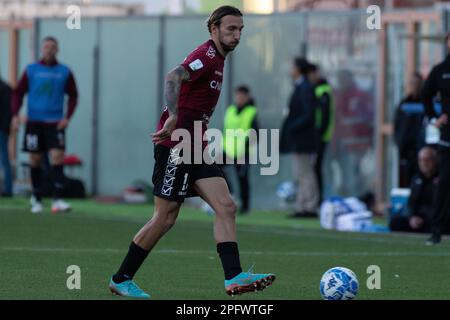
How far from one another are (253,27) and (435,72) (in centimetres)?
1025

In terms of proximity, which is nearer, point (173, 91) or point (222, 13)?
point (173, 91)

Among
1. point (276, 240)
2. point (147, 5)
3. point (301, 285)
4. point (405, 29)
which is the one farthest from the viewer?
point (147, 5)

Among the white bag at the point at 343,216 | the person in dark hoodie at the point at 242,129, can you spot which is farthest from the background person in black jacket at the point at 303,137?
the white bag at the point at 343,216

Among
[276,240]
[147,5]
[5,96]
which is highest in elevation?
[147,5]

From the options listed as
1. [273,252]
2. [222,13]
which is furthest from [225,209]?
[273,252]

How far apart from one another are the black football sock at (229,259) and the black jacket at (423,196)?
848 cm

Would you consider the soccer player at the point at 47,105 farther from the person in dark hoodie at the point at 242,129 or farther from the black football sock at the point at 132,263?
the black football sock at the point at 132,263

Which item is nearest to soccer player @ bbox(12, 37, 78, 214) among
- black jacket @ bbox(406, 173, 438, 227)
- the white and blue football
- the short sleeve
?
black jacket @ bbox(406, 173, 438, 227)

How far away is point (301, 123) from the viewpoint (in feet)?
74.5

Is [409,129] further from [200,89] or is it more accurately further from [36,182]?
[200,89]

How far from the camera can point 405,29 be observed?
24.2 m

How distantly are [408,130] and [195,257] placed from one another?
805cm
